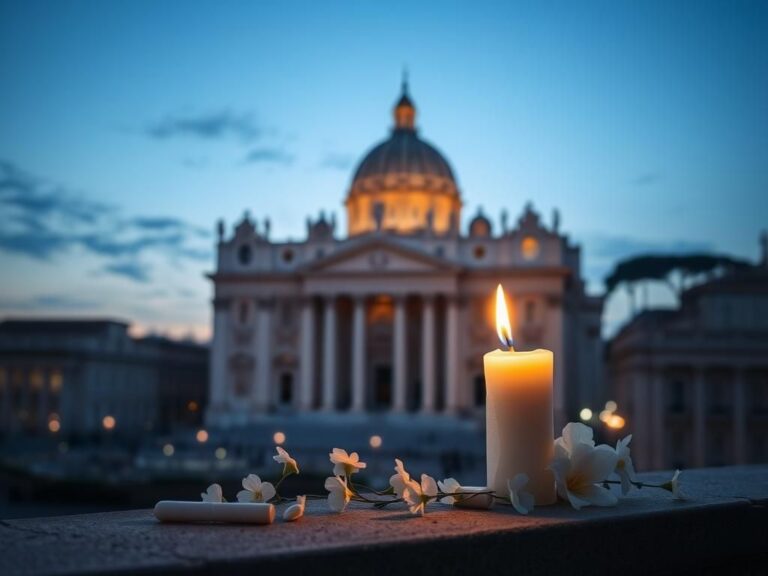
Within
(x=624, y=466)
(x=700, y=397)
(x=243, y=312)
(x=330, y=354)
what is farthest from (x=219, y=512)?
(x=243, y=312)

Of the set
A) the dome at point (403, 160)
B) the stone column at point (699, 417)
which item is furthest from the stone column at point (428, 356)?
the stone column at point (699, 417)

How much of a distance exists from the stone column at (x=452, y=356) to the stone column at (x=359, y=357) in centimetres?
577

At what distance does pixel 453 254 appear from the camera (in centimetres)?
6419

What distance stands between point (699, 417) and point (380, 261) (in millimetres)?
22999

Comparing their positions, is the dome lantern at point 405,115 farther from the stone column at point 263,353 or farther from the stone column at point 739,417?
the stone column at point 739,417

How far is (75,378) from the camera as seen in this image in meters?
74.7

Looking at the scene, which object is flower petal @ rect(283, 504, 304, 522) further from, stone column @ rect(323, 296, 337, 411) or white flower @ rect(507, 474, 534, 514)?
stone column @ rect(323, 296, 337, 411)

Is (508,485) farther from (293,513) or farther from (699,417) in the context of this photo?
(699,417)

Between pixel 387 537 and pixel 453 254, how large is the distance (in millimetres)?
61589

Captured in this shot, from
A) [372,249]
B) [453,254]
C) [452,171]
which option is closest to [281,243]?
[372,249]

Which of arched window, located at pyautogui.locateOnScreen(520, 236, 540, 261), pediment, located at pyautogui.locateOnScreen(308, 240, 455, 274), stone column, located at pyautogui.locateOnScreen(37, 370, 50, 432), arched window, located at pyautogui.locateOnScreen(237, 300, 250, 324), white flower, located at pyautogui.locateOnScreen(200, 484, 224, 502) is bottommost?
stone column, located at pyautogui.locateOnScreen(37, 370, 50, 432)

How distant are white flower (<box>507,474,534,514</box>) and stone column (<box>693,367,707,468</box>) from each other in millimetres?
50217

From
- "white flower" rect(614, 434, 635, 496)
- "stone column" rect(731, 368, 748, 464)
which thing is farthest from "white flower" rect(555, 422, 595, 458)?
"stone column" rect(731, 368, 748, 464)

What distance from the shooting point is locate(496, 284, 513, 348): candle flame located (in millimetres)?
3834
